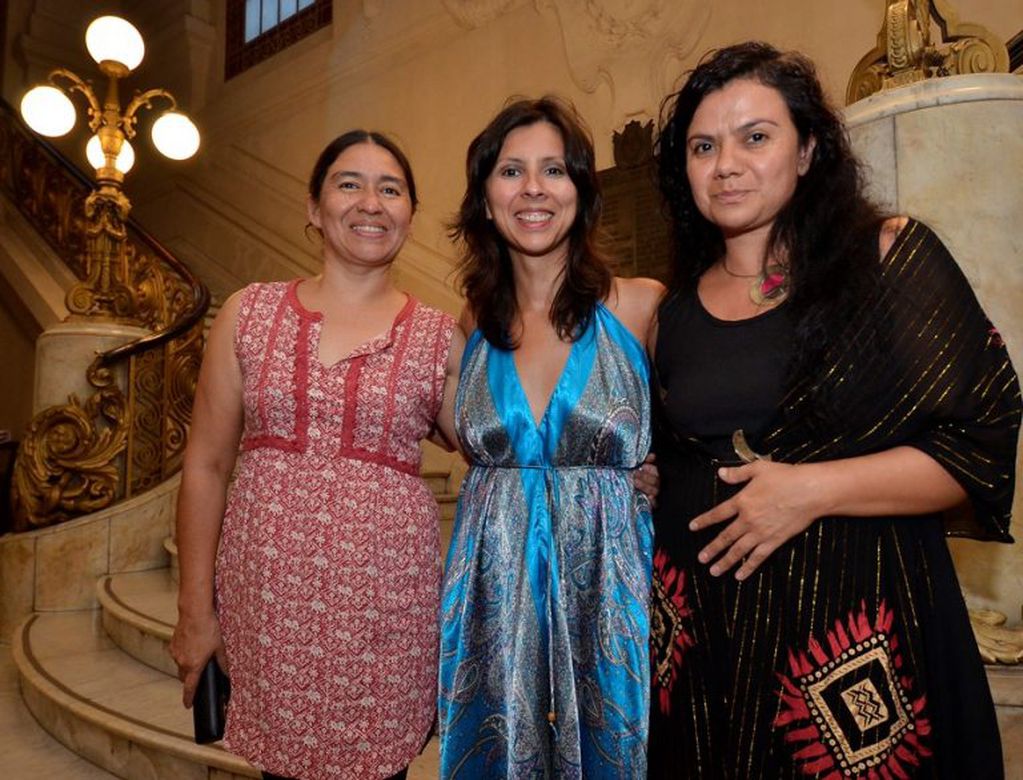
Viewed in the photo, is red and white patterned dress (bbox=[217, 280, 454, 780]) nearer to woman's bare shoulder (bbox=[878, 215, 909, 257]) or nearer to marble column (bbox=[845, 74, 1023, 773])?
woman's bare shoulder (bbox=[878, 215, 909, 257])

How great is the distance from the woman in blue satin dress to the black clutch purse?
0.53 m

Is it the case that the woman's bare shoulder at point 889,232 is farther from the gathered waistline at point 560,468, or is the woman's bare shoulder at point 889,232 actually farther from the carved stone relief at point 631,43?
the carved stone relief at point 631,43

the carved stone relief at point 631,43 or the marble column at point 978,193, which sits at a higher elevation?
the carved stone relief at point 631,43

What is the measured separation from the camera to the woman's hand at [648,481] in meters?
1.65

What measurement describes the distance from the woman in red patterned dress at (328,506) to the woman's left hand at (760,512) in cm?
69

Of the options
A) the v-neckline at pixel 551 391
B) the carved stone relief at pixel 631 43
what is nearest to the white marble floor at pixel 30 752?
the v-neckline at pixel 551 391

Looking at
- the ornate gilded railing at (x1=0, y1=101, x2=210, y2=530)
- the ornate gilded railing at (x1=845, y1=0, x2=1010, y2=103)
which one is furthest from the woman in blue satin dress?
the ornate gilded railing at (x1=0, y1=101, x2=210, y2=530)

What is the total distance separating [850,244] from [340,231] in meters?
1.13

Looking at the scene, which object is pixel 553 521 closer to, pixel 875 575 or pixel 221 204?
pixel 875 575

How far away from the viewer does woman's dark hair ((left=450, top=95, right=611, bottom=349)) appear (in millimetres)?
1739

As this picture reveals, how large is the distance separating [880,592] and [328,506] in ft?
3.55

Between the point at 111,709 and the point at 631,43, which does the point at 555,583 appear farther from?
the point at 631,43

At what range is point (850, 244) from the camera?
1.34m

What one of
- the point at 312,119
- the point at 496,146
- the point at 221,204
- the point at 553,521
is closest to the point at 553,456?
the point at 553,521
